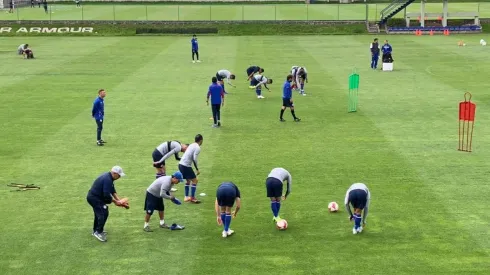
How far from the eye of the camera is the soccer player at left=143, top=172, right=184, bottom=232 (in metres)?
15.8

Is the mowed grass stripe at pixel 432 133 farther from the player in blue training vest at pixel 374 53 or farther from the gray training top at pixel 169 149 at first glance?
the gray training top at pixel 169 149

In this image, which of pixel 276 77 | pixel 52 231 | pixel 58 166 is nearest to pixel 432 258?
pixel 52 231

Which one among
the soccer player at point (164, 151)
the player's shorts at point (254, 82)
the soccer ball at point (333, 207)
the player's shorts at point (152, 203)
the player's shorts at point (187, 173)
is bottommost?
the soccer ball at point (333, 207)

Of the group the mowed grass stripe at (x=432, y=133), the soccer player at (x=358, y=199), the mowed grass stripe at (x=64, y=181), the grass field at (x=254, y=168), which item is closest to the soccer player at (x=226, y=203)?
the grass field at (x=254, y=168)

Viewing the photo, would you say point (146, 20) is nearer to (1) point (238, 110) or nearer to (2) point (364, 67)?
(2) point (364, 67)

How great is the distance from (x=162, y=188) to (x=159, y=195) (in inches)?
11.4

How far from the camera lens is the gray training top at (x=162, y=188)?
15.8 metres

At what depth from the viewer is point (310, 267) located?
47.2 ft

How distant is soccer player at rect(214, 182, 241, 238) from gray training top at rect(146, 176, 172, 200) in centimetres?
106

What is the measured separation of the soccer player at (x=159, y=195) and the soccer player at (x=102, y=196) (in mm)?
664

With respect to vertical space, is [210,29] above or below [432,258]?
above

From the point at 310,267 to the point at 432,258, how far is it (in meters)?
2.51

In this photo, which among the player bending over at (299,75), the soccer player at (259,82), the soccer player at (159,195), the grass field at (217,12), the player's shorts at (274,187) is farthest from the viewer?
the grass field at (217,12)

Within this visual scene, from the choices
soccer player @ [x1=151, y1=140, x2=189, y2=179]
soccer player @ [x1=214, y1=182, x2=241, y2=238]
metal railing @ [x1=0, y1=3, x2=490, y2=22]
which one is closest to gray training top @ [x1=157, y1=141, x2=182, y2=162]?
soccer player @ [x1=151, y1=140, x2=189, y2=179]
